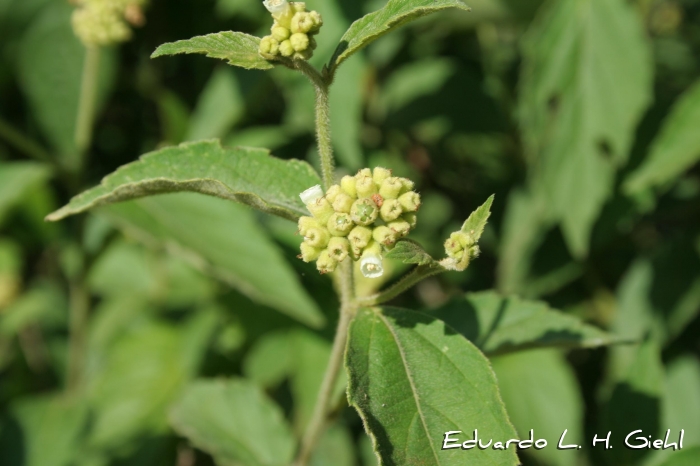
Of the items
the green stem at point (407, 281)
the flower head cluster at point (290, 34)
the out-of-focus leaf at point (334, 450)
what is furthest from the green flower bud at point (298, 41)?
the out-of-focus leaf at point (334, 450)

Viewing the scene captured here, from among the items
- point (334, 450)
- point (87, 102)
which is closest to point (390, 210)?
point (334, 450)

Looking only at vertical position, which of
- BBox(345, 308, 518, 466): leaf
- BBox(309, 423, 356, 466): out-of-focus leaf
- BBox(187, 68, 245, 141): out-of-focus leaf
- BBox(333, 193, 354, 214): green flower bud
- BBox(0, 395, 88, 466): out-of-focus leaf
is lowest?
BBox(0, 395, 88, 466): out-of-focus leaf

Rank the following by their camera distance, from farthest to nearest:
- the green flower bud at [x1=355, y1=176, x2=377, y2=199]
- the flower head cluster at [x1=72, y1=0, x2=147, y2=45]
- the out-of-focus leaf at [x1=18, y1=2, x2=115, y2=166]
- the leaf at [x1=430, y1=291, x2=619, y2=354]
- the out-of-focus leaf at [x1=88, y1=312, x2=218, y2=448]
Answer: the out-of-focus leaf at [x1=18, y1=2, x2=115, y2=166], the out-of-focus leaf at [x1=88, y1=312, x2=218, y2=448], the flower head cluster at [x1=72, y1=0, x2=147, y2=45], the leaf at [x1=430, y1=291, x2=619, y2=354], the green flower bud at [x1=355, y1=176, x2=377, y2=199]

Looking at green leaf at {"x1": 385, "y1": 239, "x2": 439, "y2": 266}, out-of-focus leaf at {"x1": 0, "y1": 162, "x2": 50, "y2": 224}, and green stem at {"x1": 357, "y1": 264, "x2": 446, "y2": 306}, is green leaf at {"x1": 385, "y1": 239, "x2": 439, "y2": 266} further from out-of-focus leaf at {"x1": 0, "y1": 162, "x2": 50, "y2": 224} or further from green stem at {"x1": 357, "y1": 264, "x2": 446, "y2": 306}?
out-of-focus leaf at {"x1": 0, "y1": 162, "x2": 50, "y2": 224}

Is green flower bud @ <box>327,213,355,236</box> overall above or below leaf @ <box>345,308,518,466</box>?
above

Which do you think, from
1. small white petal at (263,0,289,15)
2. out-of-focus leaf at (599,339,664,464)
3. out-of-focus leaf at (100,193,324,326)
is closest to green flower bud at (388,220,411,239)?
small white petal at (263,0,289,15)

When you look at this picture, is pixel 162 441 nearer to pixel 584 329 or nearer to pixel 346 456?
pixel 346 456
